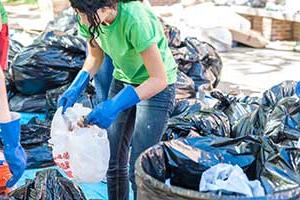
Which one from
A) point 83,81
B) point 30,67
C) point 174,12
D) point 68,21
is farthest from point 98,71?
point 174,12

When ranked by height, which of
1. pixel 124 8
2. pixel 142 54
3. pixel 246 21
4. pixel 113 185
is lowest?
pixel 246 21

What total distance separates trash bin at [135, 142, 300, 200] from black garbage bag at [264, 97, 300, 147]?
1207 millimetres

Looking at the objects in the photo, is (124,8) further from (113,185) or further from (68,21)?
(68,21)

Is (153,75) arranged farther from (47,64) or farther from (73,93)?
(47,64)

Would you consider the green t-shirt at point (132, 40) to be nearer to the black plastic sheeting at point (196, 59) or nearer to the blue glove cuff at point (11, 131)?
the blue glove cuff at point (11, 131)

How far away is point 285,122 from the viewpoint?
3.30 m

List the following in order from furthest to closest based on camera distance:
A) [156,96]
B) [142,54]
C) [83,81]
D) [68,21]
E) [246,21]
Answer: [246,21] < [68,21] < [83,81] < [156,96] < [142,54]

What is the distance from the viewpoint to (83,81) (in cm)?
278

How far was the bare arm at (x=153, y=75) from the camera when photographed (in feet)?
7.82

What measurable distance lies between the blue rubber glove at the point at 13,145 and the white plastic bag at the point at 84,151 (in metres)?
0.16

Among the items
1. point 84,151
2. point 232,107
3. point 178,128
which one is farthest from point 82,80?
point 232,107

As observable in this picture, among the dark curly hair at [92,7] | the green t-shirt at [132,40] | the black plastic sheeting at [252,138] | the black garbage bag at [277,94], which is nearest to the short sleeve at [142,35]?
the green t-shirt at [132,40]

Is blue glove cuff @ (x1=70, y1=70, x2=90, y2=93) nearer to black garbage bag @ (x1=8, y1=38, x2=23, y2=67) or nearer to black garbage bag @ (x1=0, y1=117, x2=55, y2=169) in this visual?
black garbage bag @ (x1=0, y1=117, x2=55, y2=169)

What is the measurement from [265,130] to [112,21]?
52.5 inches
